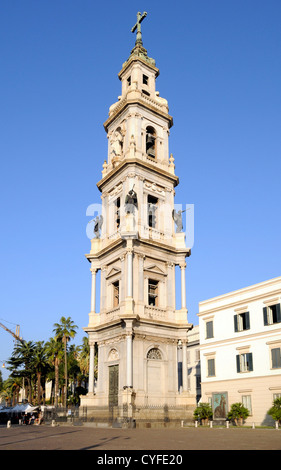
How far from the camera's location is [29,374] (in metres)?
69.6

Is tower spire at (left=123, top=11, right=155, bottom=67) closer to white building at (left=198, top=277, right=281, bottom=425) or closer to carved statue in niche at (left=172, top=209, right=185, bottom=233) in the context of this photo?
carved statue in niche at (left=172, top=209, right=185, bottom=233)

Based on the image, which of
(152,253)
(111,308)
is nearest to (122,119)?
(152,253)

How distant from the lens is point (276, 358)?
36.5 m

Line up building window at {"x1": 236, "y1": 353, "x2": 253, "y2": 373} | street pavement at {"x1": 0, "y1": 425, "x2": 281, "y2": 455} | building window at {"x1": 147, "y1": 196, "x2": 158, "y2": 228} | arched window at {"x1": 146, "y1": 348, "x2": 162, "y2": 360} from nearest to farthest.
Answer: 1. street pavement at {"x1": 0, "y1": 425, "x2": 281, "y2": 455}
2. arched window at {"x1": 146, "y1": 348, "x2": 162, "y2": 360}
3. building window at {"x1": 147, "y1": 196, "x2": 158, "y2": 228}
4. building window at {"x1": 236, "y1": 353, "x2": 253, "y2": 373}

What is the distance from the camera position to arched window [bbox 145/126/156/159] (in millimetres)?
40000

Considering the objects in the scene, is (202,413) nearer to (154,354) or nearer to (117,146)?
(154,354)

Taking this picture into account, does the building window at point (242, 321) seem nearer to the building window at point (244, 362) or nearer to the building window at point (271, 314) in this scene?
the building window at point (271, 314)

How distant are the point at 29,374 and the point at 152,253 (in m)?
43.9

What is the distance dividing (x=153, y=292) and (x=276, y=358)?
11.7m

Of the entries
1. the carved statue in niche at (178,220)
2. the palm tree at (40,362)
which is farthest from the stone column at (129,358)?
the palm tree at (40,362)

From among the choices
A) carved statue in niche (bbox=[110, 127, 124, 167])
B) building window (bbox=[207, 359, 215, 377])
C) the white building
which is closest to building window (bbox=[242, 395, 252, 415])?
the white building

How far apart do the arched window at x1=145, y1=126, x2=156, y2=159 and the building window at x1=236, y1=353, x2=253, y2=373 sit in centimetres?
1991

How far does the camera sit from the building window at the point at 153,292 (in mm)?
35438
